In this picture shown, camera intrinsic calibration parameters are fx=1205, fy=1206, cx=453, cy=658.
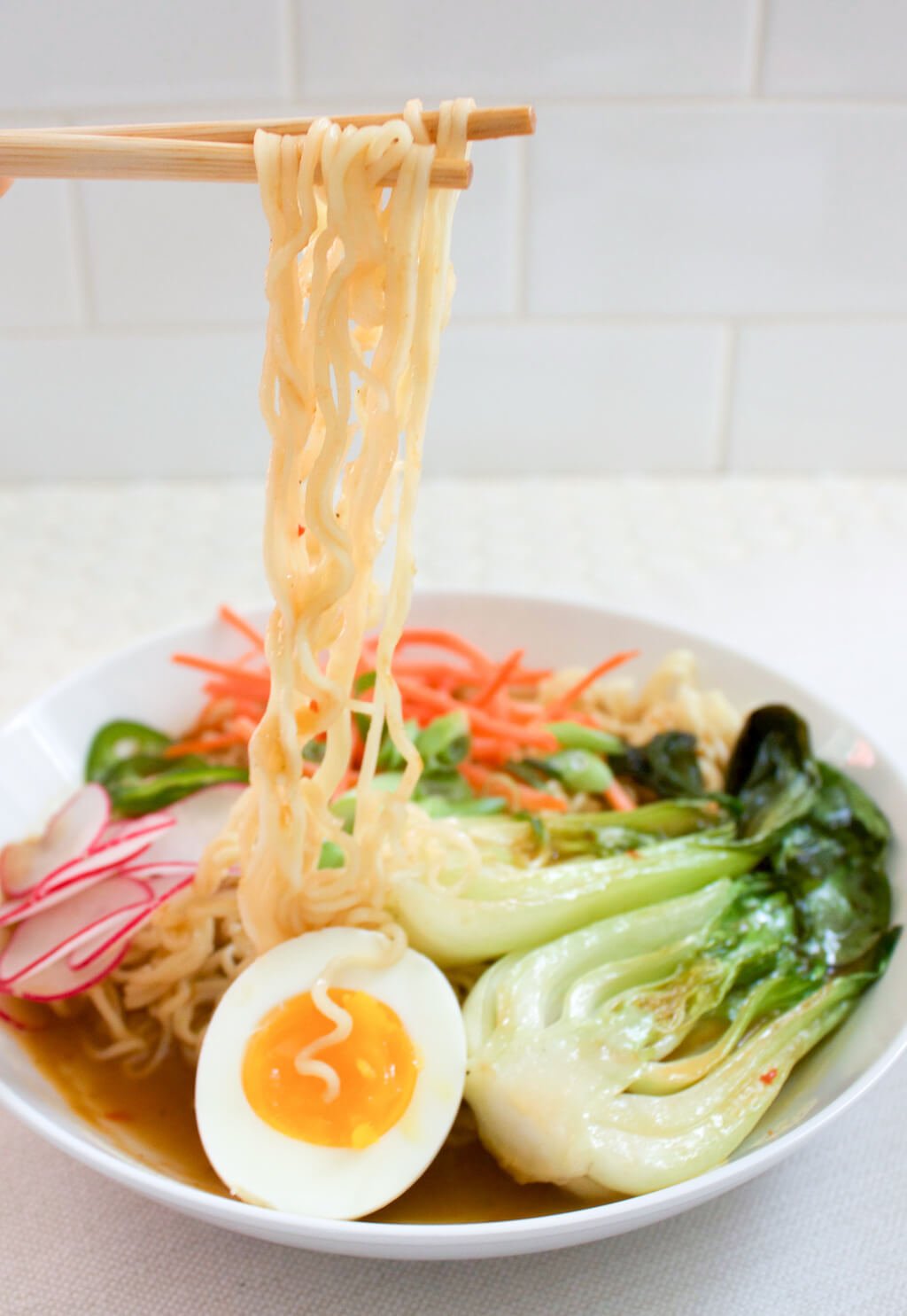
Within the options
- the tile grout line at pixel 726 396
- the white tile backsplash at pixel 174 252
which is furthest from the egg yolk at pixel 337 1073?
the tile grout line at pixel 726 396

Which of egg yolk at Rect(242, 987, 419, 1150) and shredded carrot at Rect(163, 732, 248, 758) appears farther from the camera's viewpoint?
shredded carrot at Rect(163, 732, 248, 758)

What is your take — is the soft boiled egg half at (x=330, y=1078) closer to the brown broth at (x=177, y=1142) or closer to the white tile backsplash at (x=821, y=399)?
the brown broth at (x=177, y=1142)

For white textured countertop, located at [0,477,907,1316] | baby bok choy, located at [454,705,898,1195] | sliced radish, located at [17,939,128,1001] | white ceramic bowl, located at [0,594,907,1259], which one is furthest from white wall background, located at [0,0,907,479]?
sliced radish, located at [17,939,128,1001]

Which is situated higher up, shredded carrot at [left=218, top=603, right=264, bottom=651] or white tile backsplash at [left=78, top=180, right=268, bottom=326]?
white tile backsplash at [left=78, top=180, right=268, bottom=326]

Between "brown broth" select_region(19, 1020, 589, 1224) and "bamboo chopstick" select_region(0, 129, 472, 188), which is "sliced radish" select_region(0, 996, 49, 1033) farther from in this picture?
"bamboo chopstick" select_region(0, 129, 472, 188)

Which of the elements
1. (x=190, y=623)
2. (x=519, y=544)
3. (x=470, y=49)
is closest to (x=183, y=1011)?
(x=190, y=623)

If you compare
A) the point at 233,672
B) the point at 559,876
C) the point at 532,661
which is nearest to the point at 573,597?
the point at 532,661
